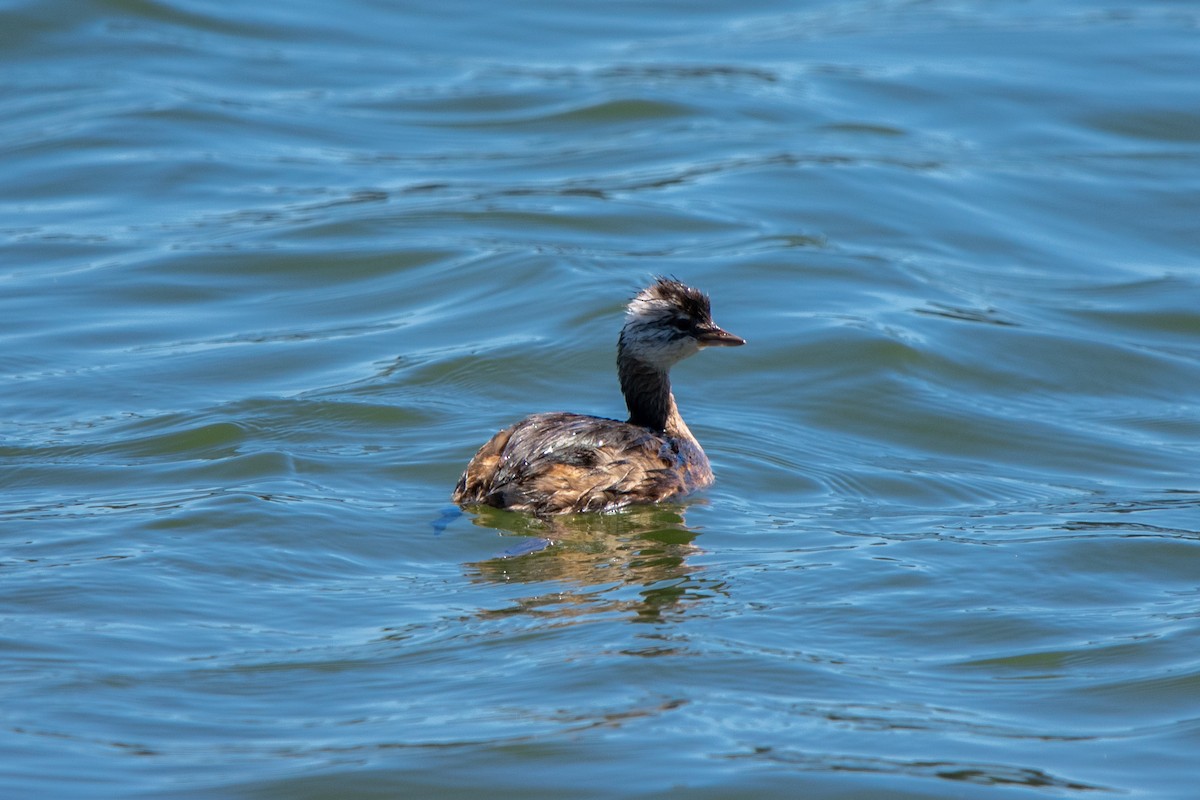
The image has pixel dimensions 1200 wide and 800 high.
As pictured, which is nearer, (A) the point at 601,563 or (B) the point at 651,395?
(A) the point at 601,563

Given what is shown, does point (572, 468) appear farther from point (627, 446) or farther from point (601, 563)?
point (601, 563)

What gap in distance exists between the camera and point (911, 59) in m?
20.8

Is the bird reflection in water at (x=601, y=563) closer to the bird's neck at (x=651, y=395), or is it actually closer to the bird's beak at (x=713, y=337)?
the bird's neck at (x=651, y=395)

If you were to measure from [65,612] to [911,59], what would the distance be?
15.4 m

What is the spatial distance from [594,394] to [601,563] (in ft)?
11.4

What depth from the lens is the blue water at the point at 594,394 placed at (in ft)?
22.1

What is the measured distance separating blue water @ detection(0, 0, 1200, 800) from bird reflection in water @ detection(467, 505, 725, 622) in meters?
0.03

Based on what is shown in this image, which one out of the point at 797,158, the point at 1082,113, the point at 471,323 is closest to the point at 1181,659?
the point at 471,323

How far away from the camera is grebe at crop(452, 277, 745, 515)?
29.7ft

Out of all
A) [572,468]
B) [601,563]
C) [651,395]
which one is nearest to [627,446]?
[572,468]

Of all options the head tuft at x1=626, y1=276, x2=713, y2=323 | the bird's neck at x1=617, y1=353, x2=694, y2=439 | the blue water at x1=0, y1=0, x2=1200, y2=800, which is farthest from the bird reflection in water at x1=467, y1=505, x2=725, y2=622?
the head tuft at x1=626, y1=276, x2=713, y2=323

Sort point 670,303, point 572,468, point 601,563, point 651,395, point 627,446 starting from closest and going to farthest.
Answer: point 601,563 → point 572,468 → point 627,446 → point 670,303 → point 651,395

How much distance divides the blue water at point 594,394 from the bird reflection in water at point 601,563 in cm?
3

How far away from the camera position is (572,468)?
9.15m
